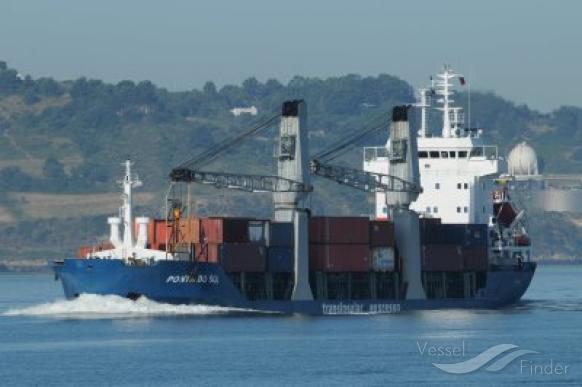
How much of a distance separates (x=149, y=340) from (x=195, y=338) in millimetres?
1960

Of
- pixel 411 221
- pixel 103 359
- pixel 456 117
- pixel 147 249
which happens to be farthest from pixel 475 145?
pixel 103 359

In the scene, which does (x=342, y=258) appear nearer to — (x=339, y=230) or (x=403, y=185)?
(x=339, y=230)

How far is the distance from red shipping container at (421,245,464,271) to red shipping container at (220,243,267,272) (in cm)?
956

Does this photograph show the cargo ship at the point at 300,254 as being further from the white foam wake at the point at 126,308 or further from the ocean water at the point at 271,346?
the ocean water at the point at 271,346

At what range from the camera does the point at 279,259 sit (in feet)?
292

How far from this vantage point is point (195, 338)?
251 feet

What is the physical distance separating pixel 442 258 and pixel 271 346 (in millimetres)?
21433

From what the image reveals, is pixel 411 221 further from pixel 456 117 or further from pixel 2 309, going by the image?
pixel 2 309

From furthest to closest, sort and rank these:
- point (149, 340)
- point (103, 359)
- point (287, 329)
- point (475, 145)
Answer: point (475, 145), point (287, 329), point (149, 340), point (103, 359)

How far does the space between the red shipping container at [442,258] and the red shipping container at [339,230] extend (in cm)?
418

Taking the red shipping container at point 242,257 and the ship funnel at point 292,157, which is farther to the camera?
the ship funnel at point 292,157

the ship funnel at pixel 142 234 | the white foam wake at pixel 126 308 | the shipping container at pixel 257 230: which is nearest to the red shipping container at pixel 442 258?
the shipping container at pixel 257 230

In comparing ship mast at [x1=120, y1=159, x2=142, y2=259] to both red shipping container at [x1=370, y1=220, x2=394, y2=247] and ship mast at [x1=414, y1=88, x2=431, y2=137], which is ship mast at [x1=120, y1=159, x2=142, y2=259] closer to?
red shipping container at [x1=370, y1=220, x2=394, y2=247]

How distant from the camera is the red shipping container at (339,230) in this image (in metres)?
90.0
